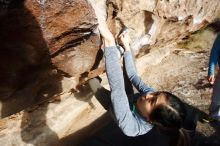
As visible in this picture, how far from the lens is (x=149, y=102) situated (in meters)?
2.89

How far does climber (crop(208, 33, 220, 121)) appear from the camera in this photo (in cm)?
395

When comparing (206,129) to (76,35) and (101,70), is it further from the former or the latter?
(76,35)

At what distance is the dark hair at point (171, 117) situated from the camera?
2732mm

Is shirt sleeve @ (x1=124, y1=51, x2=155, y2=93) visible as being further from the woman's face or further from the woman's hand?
the woman's face

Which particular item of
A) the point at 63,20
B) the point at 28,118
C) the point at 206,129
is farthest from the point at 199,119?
the point at 63,20

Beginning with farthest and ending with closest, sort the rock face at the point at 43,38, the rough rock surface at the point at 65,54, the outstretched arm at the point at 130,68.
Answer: the outstretched arm at the point at 130,68 → the rough rock surface at the point at 65,54 → the rock face at the point at 43,38

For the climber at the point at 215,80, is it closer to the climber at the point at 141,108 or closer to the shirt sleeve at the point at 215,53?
the shirt sleeve at the point at 215,53

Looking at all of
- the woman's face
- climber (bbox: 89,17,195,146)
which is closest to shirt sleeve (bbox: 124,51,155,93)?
climber (bbox: 89,17,195,146)

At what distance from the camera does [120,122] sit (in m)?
3.07

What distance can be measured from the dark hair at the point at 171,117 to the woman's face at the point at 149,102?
1.0 inches

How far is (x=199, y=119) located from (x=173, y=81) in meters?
0.77

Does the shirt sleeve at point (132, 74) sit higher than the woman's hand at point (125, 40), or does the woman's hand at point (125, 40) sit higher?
the woman's hand at point (125, 40)

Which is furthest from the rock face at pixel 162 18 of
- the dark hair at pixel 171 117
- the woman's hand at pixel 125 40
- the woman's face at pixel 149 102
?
the dark hair at pixel 171 117

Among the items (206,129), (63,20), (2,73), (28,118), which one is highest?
(63,20)
